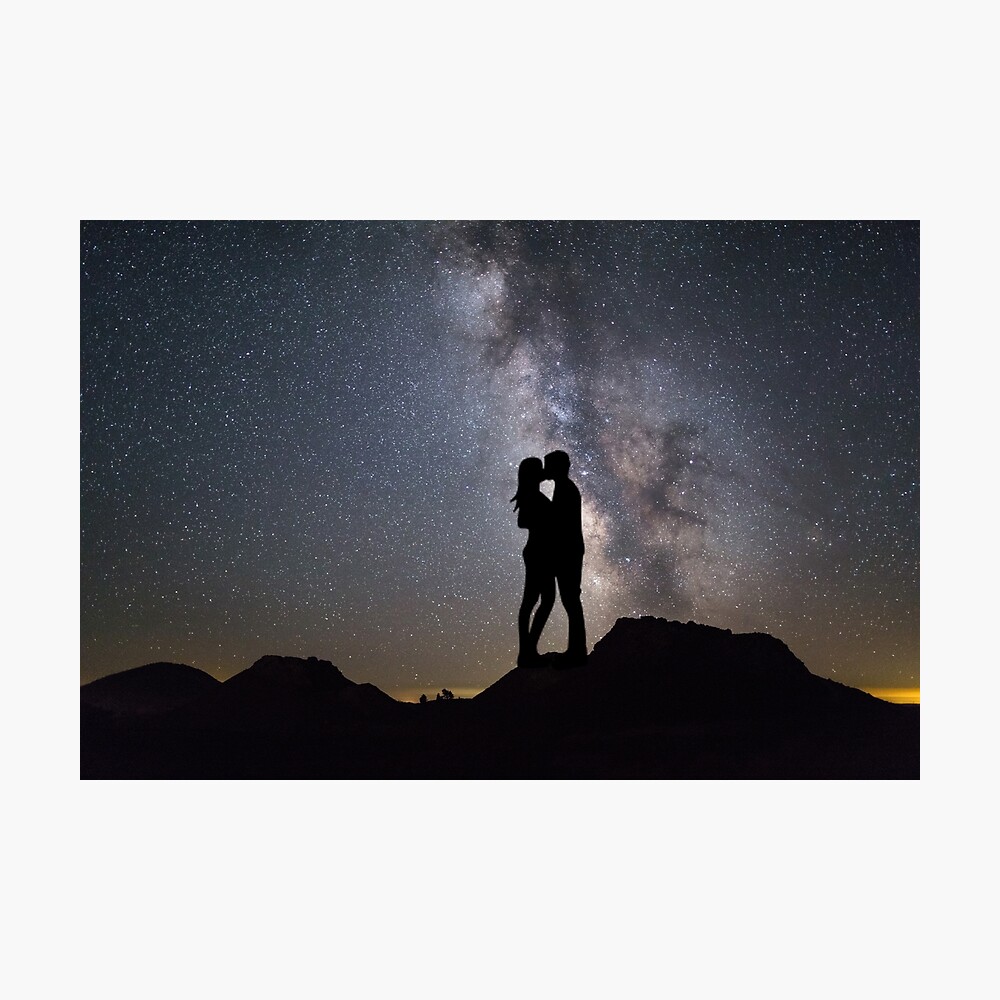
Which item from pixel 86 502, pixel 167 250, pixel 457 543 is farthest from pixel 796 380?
pixel 86 502

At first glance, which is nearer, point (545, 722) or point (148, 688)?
point (545, 722)

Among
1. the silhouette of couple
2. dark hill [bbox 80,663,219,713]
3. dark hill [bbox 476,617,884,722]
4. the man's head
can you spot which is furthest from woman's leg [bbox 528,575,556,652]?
dark hill [bbox 80,663,219,713]

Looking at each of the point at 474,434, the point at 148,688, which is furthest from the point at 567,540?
the point at 148,688

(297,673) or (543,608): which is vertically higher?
(543,608)

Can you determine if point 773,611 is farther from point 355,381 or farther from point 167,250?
point 167,250

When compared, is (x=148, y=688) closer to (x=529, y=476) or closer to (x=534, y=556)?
(x=534, y=556)

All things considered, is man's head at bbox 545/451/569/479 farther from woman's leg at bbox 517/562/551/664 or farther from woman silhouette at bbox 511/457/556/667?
woman's leg at bbox 517/562/551/664
